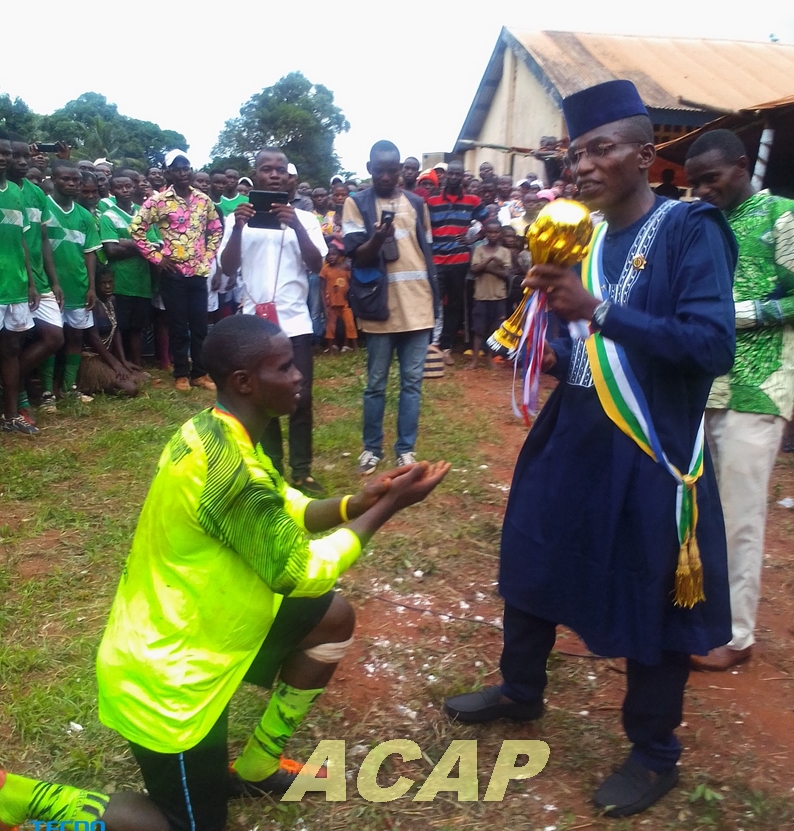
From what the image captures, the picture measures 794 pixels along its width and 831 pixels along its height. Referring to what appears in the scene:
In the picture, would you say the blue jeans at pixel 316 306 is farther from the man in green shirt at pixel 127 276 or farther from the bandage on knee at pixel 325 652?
the bandage on knee at pixel 325 652

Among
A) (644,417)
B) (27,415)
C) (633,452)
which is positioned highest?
(644,417)

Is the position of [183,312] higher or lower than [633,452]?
lower

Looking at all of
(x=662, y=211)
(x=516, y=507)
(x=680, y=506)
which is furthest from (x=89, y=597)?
(x=662, y=211)

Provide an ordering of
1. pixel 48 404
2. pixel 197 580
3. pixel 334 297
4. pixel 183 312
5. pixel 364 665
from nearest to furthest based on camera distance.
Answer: pixel 197 580 → pixel 364 665 → pixel 48 404 → pixel 183 312 → pixel 334 297

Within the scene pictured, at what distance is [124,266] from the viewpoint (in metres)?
7.45

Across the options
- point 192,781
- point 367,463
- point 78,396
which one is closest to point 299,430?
point 367,463

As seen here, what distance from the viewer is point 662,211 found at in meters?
2.22

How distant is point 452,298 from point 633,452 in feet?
23.3

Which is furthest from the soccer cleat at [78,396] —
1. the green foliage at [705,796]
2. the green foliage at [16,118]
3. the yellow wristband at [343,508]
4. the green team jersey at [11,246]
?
the green foliage at [16,118]

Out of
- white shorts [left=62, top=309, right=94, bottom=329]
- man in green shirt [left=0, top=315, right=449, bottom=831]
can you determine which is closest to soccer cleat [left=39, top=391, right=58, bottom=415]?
white shorts [left=62, top=309, right=94, bottom=329]

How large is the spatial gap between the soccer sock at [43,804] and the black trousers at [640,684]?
1.35 m

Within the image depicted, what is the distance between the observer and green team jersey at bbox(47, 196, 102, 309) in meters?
6.61

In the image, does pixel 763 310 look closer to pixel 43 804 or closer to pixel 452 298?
pixel 43 804

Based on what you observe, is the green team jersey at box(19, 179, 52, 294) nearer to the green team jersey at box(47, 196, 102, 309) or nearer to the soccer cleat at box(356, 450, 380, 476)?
the green team jersey at box(47, 196, 102, 309)
